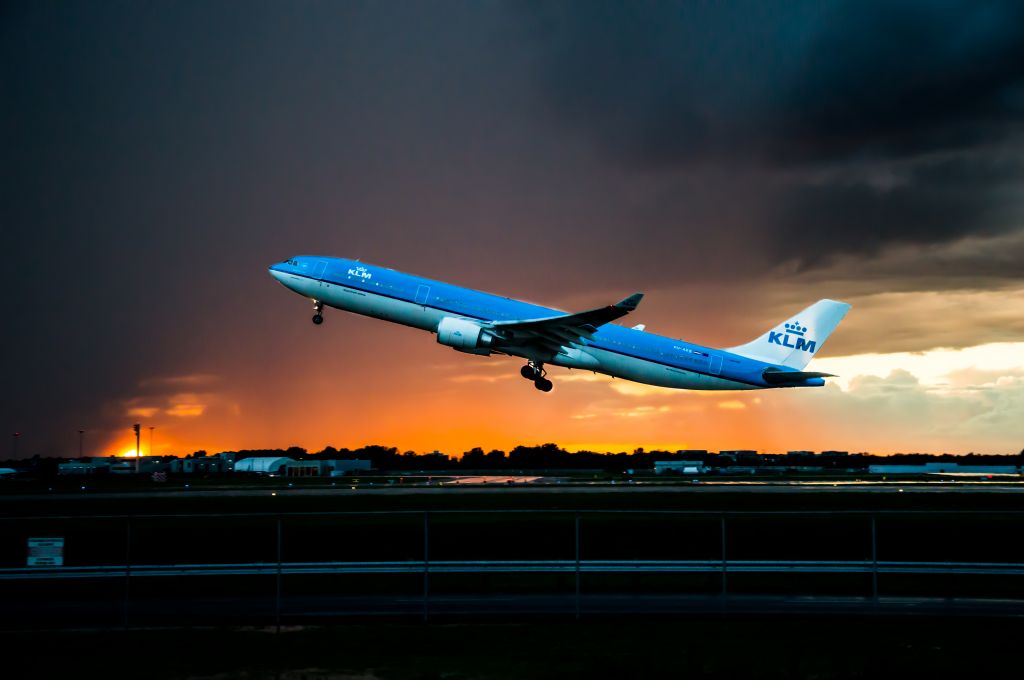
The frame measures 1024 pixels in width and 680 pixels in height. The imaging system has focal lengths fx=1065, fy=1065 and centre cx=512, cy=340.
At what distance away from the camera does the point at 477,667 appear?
→ 57.2 ft

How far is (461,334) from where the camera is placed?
5597cm

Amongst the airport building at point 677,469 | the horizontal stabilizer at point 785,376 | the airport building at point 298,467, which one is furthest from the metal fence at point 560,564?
the airport building at point 298,467

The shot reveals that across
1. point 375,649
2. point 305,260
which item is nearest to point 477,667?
point 375,649

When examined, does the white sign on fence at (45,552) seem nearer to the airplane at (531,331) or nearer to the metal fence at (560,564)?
the metal fence at (560,564)

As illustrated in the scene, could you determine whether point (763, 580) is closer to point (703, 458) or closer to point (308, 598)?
point (308, 598)

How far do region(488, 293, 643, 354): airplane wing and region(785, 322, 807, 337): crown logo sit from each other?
48.3ft

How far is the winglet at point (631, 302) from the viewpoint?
52156mm

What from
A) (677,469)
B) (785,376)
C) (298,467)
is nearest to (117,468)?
(298,467)

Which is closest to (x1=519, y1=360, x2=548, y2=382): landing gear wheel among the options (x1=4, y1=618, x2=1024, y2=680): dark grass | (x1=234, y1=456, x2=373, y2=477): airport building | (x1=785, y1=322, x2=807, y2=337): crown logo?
(x1=785, y1=322, x2=807, y2=337): crown logo

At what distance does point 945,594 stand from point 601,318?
31811 millimetres

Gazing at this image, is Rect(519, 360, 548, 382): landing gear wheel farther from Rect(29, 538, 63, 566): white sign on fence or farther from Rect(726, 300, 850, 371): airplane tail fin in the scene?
Rect(29, 538, 63, 566): white sign on fence

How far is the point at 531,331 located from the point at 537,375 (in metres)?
4.35

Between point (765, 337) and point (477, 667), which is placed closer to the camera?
point (477, 667)

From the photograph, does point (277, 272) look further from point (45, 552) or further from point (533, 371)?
point (45, 552)
